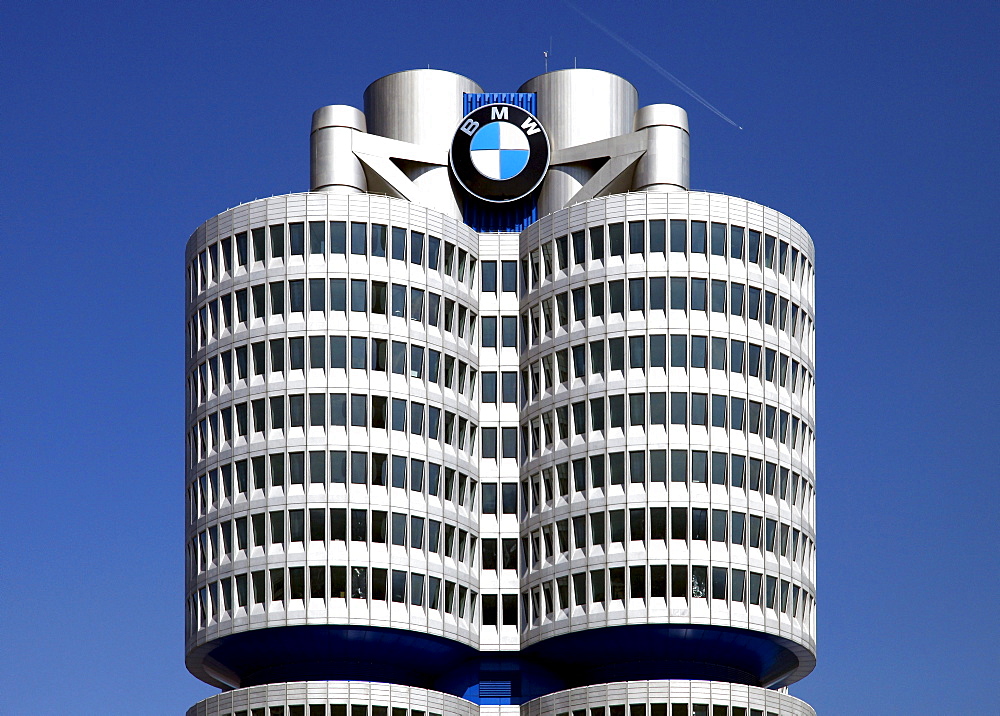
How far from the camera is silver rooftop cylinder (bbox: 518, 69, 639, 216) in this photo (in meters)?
147

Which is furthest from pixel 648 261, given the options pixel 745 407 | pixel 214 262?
pixel 214 262

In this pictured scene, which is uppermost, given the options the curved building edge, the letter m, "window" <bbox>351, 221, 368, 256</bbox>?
the letter m

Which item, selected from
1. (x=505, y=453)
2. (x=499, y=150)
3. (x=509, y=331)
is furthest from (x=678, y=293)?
(x=499, y=150)

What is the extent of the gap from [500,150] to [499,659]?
35766 mm

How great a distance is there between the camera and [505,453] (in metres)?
141

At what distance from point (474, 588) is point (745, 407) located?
2153 centimetres

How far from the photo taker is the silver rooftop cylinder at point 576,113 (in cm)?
14700

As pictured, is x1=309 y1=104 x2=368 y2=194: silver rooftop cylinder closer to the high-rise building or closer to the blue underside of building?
the high-rise building

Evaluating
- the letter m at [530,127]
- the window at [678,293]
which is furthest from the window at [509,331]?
the letter m at [530,127]

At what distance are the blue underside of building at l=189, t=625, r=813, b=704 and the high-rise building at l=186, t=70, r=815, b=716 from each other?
0.63 feet

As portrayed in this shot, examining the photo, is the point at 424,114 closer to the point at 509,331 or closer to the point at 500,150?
the point at 500,150

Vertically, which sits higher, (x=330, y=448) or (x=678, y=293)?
(x=678, y=293)

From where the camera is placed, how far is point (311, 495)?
13225 cm

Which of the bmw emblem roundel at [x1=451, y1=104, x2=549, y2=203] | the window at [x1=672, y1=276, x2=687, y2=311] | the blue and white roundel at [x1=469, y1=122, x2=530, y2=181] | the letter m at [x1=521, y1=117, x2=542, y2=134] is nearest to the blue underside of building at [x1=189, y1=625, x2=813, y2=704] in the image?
the window at [x1=672, y1=276, x2=687, y2=311]
